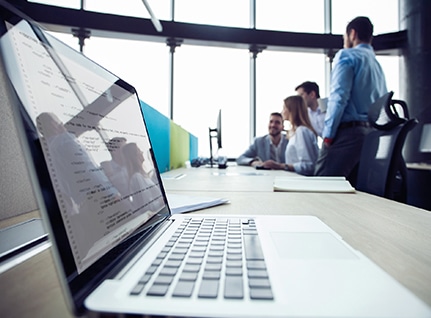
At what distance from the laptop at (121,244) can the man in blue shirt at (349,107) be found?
1.36 m

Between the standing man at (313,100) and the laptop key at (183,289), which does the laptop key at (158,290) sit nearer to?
the laptop key at (183,289)

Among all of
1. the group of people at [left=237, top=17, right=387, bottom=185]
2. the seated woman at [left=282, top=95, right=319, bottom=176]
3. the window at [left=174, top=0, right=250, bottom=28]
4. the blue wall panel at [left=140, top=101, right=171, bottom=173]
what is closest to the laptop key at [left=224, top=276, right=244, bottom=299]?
the blue wall panel at [left=140, top=101, right=171, bottom=173]

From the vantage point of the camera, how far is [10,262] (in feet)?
0.97

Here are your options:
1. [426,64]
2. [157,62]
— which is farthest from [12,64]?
[426,64]

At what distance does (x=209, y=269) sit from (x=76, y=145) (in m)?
0.19

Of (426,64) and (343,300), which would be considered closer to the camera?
(343,300)

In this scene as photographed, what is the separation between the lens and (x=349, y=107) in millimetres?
1616

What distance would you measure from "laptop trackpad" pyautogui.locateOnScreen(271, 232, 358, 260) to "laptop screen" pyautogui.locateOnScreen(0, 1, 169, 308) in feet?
0.63

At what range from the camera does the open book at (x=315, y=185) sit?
2.92 ft

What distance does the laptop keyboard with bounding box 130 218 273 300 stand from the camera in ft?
0.68

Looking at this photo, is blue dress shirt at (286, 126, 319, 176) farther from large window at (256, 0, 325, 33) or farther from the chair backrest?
large window at (256, 0, 325, 33)

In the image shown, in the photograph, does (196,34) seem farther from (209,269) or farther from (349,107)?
(209,269)

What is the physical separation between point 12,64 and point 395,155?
1268 millimetres

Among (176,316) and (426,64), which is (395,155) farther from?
(426,64)
